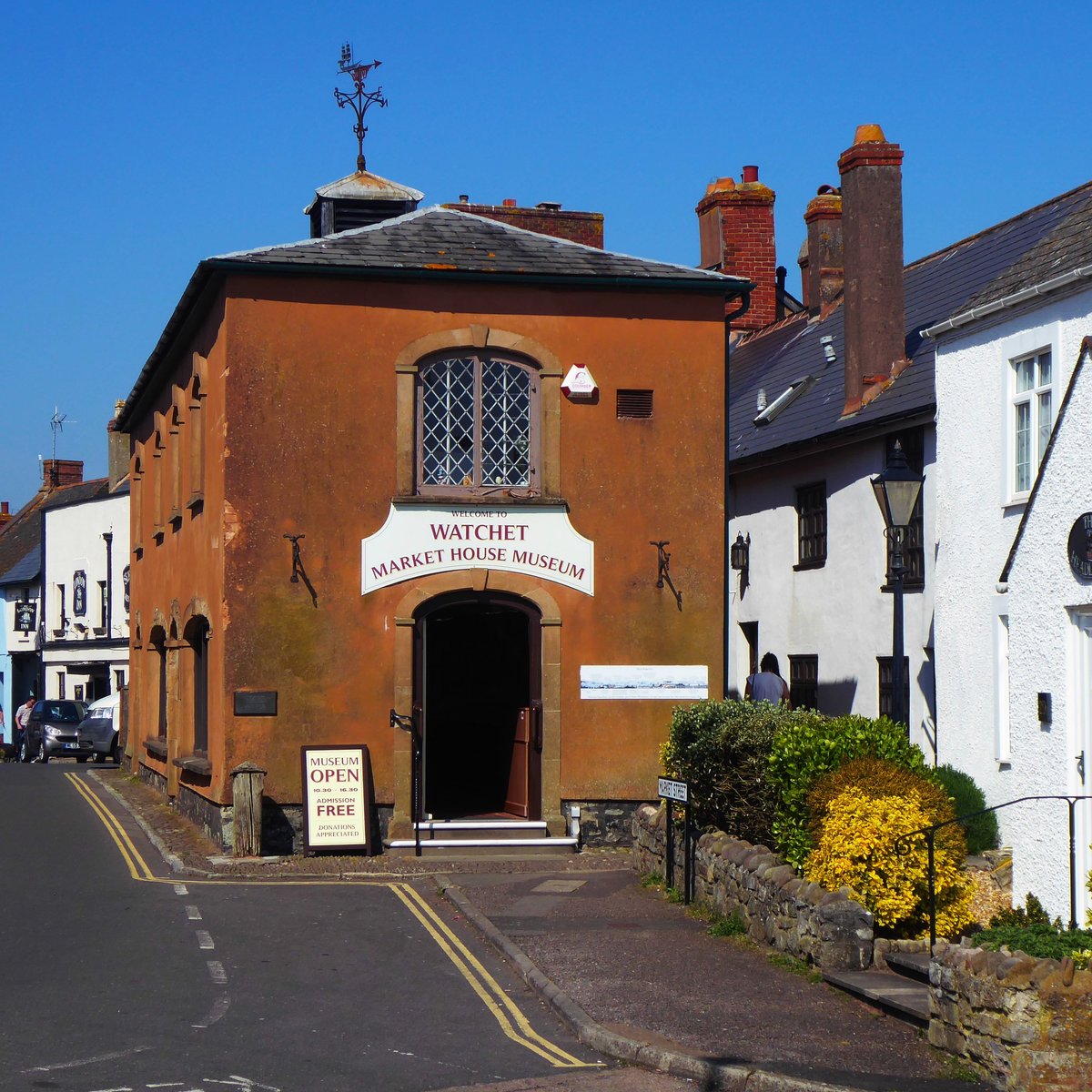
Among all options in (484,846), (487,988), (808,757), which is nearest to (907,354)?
(484,846)

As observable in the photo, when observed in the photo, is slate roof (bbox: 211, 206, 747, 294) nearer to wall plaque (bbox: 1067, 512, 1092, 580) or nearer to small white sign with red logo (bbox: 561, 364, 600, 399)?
small white sign with red logo (bbox: 561, 364, 600, 399)

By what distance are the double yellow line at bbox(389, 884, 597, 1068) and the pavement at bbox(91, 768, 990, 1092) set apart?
248 millimetres

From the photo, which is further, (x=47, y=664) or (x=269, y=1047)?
(x=47, y=664)

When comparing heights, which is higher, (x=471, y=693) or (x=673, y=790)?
(x=471, y=693)

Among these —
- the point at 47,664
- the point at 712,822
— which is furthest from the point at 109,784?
the point at 47,664

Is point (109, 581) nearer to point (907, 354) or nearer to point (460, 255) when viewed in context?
point (907, 354)

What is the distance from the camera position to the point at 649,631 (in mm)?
18547

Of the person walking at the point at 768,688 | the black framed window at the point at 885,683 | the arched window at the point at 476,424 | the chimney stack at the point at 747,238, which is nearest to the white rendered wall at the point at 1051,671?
the arched window at the point at 476,424

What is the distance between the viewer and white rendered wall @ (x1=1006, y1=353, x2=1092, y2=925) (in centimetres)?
1116

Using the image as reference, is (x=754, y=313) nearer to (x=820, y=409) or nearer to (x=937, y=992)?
(x=820, y=409)

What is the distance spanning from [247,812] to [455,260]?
6.69 meters

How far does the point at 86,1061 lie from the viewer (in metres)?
8.56

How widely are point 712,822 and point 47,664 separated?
4339cm

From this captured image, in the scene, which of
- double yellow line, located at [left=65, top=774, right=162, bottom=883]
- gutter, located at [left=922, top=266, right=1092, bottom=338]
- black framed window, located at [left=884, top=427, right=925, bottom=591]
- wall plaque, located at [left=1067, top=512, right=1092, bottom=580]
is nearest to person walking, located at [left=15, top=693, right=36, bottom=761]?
double yellow line, located at [left=65, top=774, right=162, bottom=883]
